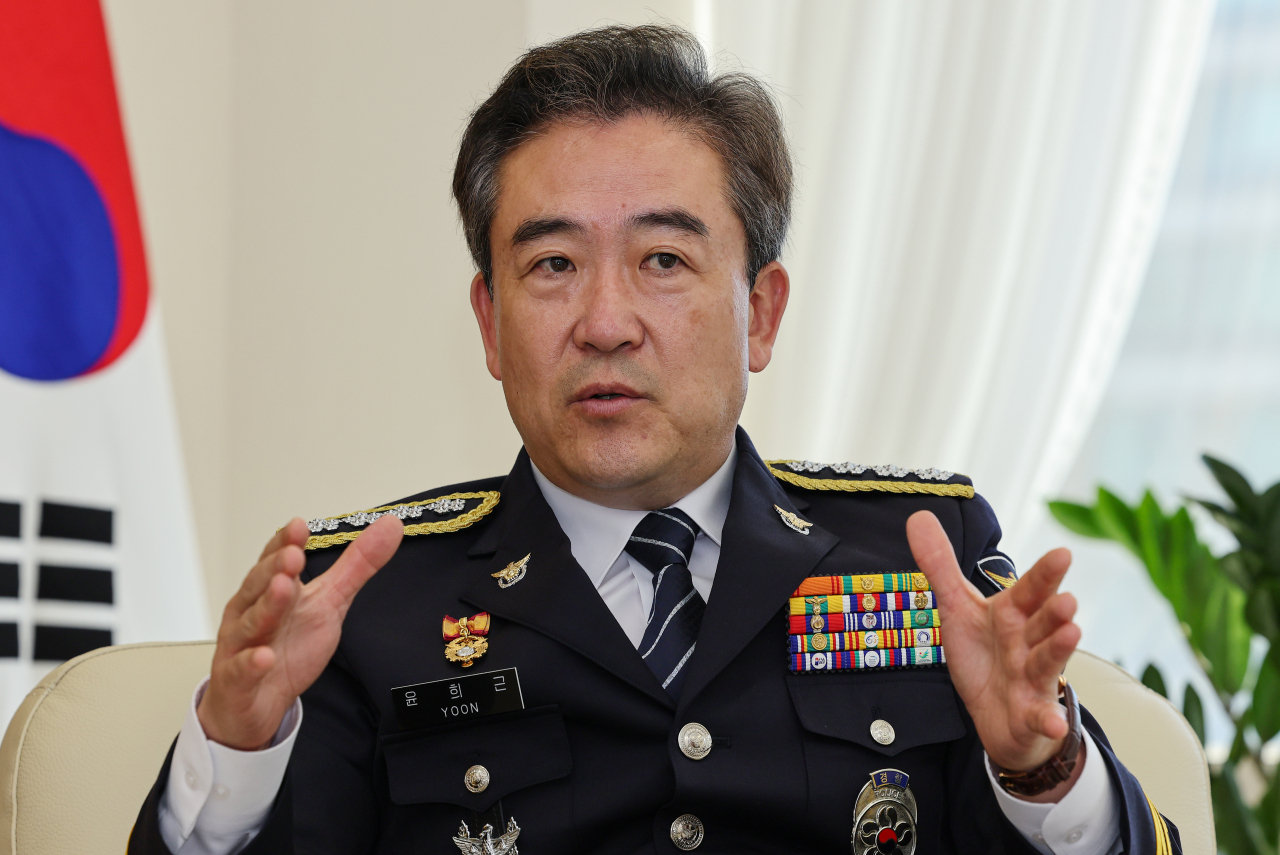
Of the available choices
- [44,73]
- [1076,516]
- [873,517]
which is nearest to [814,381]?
[1076,516]

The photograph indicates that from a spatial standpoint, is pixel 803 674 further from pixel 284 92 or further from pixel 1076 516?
pixel 284 92

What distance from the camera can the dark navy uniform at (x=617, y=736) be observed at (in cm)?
121

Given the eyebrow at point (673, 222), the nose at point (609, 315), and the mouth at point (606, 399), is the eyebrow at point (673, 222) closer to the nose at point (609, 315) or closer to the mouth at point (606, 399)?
the nose at point (609, 315)

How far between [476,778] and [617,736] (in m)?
0.16

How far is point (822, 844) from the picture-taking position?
4.00ft

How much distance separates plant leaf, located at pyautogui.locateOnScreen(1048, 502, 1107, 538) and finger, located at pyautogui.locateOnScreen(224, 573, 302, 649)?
1873mm

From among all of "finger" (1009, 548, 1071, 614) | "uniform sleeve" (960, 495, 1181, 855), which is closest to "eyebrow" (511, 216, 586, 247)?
"finger" (1009, 548, 1071, 614)

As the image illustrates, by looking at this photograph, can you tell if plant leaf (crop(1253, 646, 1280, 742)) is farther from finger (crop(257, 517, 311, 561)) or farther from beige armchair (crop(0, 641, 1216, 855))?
finger (crop(257, 517, 311, 561))

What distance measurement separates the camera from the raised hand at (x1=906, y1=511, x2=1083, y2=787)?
0.95m

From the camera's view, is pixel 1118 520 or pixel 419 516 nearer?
pixel 419 516

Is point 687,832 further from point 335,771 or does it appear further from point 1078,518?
point 1078,518

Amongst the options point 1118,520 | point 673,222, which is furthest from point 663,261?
point 1118,520

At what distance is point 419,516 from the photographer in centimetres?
148

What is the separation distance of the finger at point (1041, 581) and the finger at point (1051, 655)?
37 millimetres
